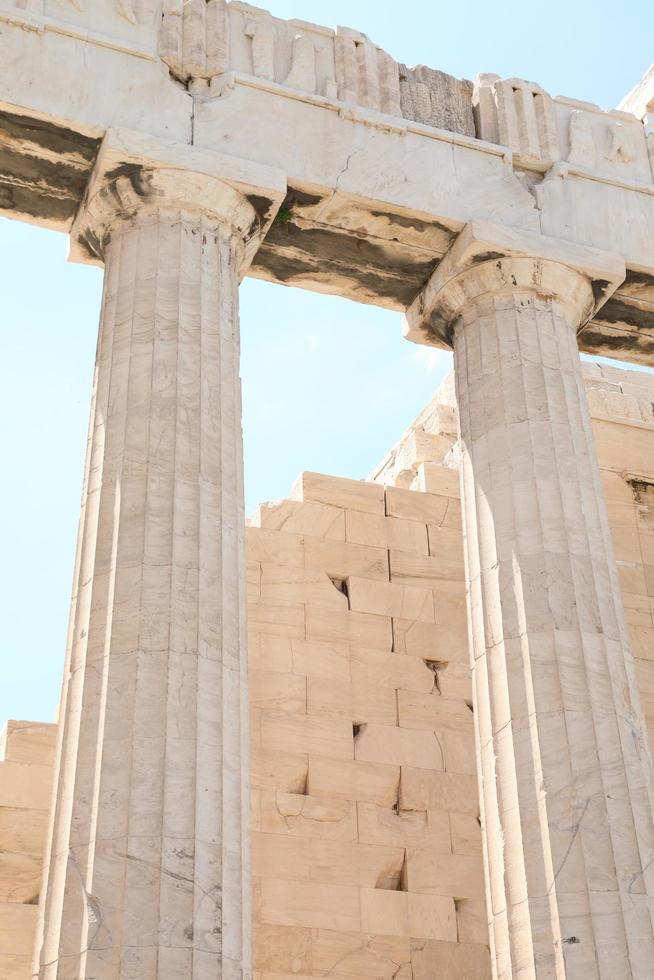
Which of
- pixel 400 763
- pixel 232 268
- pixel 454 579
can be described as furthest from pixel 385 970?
pixel 232 268

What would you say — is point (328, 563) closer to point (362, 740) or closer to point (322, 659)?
point (322, 659)

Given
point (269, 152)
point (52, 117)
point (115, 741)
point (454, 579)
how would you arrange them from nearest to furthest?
point (115, 741) → point (52, 117) → point (269, 152) → point (454, 579)

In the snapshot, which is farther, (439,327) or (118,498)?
(439,327)

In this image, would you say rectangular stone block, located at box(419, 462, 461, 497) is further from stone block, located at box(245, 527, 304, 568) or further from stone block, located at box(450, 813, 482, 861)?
stone block, located at box(450, 813, 482, 861)

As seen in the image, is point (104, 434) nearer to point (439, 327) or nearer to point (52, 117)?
point (52, 117)

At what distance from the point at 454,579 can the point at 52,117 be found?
372 inches

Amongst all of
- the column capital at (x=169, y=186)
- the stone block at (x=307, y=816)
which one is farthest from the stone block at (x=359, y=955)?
the column capital at (x=169, y=186)

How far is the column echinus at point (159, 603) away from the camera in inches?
494

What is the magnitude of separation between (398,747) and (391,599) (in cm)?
240

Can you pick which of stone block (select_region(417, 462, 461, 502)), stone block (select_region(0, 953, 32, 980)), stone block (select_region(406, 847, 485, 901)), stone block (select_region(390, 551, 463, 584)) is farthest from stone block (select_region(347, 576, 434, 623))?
stone block (select_region(0, 953, 32, 980))

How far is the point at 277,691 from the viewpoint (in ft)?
65.1

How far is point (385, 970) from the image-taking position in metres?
18.2

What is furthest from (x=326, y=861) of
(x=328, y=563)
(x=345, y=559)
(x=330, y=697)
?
(x=345, y=559)

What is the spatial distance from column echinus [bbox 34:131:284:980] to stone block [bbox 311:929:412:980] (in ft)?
17.2
